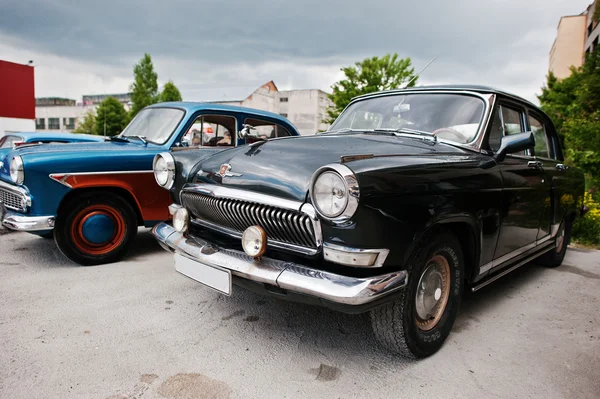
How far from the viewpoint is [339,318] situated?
306cm

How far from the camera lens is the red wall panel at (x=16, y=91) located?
87.4 feet

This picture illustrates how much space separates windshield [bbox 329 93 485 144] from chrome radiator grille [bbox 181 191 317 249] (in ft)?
4.68

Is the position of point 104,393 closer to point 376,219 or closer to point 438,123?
point 376,219

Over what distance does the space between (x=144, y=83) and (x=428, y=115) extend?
51.5 m

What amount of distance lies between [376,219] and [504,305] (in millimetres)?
2185

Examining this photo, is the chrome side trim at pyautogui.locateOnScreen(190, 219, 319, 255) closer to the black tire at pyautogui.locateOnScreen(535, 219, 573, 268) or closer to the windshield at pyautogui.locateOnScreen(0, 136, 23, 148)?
the black tire at pyautogui.locateOnScreen(535, 219, 573, 268)

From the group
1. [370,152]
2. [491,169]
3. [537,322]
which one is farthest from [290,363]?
[537,322]

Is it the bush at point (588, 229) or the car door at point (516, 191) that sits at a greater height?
the car door at point (516, 191)

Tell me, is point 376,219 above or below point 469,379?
above

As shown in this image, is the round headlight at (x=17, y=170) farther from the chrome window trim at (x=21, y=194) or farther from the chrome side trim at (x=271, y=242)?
A: the chrome side trim at (x=271, y=242)

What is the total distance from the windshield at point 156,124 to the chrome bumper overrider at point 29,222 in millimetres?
1474

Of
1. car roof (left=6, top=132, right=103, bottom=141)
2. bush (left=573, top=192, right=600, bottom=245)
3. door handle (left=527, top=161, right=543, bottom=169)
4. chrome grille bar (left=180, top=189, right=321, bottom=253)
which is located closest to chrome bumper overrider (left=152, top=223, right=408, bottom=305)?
chrome grille bar (left=180, top=189, right=321, bottom=253)

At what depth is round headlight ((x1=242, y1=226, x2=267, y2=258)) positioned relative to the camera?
7.22 feet

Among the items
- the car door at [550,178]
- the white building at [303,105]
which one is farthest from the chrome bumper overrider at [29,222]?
the white building at [303,105]
